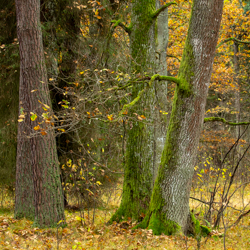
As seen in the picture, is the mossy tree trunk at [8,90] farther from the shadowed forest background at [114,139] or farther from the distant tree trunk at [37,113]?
the distant tree trunk at [37,113]

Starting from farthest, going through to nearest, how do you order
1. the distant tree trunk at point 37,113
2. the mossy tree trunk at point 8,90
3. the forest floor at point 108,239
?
1. the mossy tree trunk at point 8,90
2. the distant tree trunk at point 37,113
3. the forest floor at point 108,239

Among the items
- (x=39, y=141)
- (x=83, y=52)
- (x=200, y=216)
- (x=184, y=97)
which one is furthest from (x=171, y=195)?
(x=83, y=52)

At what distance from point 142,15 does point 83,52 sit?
10.3 feet

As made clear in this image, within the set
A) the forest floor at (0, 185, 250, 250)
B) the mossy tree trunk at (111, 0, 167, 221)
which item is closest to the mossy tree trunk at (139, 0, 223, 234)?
the forest floor at (0, 185, 250, 250)

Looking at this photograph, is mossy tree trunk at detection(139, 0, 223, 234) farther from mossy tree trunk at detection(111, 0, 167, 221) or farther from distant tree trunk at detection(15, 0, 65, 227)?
distant tree trunk at detection(15, 0, 65, 227)

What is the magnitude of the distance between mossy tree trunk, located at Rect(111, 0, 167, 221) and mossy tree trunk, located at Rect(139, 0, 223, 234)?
114 centimetres

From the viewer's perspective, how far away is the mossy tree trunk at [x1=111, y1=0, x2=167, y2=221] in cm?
625

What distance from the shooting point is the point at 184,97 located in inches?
200

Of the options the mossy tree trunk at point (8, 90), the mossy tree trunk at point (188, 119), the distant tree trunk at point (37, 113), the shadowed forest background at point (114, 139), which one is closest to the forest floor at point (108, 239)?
the shadowed forest background at point (114, 139)

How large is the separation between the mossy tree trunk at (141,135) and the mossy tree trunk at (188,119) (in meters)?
1.14

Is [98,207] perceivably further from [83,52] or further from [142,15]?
[142,15]

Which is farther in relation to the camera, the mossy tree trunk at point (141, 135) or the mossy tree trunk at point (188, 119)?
the mossy tree trunk at point (141, 135)

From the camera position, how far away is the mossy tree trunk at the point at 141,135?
6.25m

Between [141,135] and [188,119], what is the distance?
1592 millimetres
